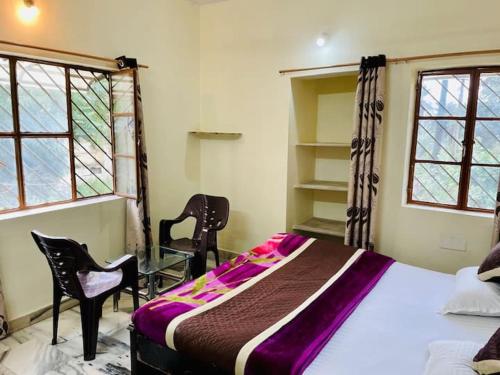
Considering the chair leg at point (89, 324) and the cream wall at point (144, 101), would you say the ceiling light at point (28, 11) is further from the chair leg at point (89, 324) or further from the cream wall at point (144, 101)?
the chair leg at point (89, 324)

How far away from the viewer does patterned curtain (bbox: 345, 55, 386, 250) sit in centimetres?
303

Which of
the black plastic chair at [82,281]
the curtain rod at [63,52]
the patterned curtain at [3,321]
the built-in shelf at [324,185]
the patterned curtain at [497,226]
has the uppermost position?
the curtain rod at [63,52]

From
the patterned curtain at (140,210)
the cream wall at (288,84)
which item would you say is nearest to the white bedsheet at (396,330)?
the cream wall at (288,84)

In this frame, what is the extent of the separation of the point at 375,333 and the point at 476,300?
61 centimetres

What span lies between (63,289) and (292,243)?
1.68 m

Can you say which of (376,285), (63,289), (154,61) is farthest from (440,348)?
(154,61)

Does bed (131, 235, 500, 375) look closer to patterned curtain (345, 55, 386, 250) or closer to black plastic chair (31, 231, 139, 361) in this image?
black plastic chair (31, 231, 139, 361)

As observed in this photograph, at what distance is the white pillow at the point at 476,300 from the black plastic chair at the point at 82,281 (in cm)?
203

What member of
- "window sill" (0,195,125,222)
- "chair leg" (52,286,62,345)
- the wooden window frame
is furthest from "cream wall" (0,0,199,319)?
"chair leg" (52,286,62,345)

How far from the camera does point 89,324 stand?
7.41ft

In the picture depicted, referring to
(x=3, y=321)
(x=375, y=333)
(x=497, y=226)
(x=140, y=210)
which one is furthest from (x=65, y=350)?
(x=497, y=226)

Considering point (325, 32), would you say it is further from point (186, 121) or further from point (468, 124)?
point (186, 121)

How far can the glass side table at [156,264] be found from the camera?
2764mm

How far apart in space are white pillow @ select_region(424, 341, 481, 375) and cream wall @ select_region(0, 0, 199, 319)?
2709 millimetres
